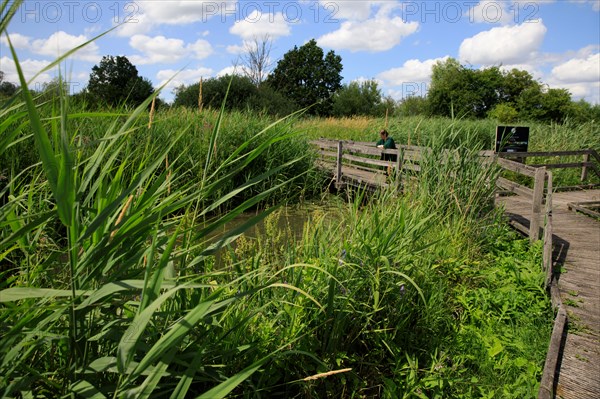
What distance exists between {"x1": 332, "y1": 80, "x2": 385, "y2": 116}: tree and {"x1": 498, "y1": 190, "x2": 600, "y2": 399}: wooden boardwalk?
4074cm

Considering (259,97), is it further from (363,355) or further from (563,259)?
(363,355)

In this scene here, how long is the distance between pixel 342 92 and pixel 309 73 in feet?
15.5

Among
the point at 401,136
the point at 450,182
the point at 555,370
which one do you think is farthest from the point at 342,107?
the point at 555,370

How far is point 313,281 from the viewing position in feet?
9.96

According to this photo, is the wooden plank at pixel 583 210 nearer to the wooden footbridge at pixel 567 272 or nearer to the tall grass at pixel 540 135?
the wooden footbridge at pixel 567 272

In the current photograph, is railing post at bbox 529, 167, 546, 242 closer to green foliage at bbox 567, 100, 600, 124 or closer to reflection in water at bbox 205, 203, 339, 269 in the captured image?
reflection in water at bbox 205, 203, 339, 269

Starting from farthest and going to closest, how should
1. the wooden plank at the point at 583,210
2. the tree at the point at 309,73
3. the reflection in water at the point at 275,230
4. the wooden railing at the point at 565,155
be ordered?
the tree at the point at 309,73 → the wooden railing at the point at 565,155 → the wooden plank at the point at 583,210 → the reflection in water at the point at 275,230

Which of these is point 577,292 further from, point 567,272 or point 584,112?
point 584,112

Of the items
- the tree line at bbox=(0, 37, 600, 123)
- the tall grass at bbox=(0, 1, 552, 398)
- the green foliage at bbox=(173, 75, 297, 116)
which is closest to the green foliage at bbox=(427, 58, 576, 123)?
the tree line at bbox=(0, 37, 600, 123)

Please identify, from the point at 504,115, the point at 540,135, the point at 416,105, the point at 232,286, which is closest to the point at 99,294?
the point at 232,286

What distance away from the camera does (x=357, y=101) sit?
49.1 m

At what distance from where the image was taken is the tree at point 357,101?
160ft

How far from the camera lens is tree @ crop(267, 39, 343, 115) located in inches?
1956

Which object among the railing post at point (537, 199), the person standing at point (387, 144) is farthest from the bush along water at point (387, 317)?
the person standing at point (387, 144)
